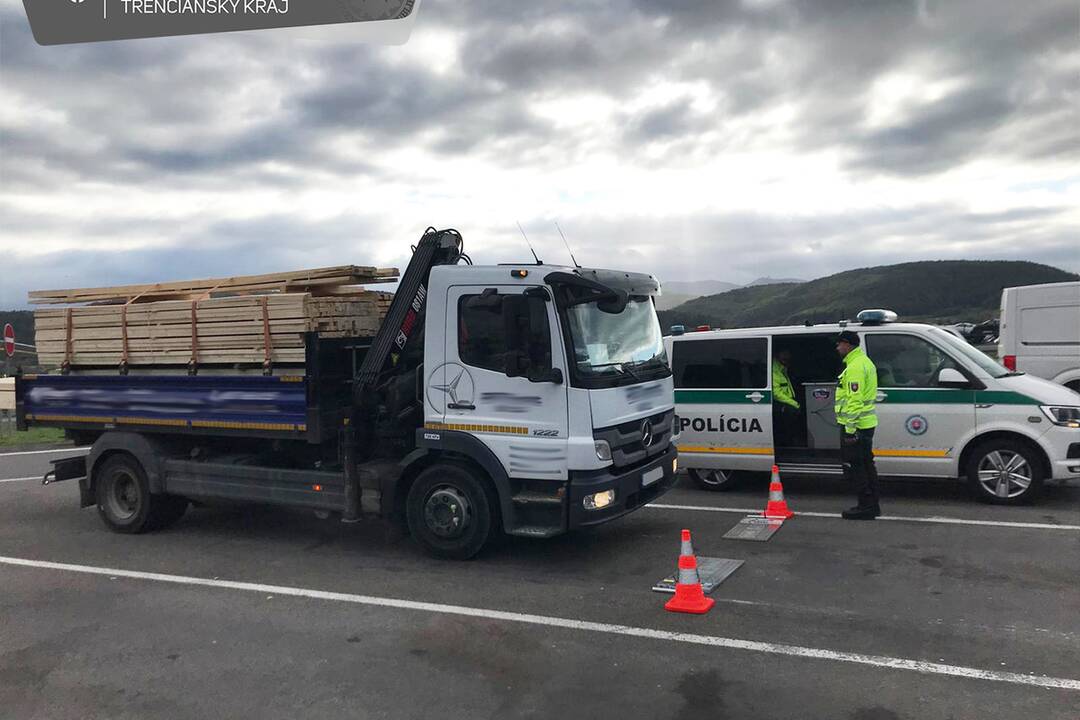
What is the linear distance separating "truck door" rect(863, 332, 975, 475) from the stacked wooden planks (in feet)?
17.9

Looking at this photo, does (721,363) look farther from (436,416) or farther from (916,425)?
(436,416)

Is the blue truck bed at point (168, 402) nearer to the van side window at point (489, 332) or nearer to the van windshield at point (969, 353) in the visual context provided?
the van side window at point (489, 332)

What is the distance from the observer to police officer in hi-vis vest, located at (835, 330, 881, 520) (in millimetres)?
8164

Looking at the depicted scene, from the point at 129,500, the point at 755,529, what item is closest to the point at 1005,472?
the point at 755,529

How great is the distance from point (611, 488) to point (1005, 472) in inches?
183

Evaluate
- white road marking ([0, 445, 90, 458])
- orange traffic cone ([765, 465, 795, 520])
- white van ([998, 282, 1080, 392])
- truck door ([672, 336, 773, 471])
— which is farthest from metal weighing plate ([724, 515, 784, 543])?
white road marking ([0, 445, 90, 458])

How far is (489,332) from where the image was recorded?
22.6 ft

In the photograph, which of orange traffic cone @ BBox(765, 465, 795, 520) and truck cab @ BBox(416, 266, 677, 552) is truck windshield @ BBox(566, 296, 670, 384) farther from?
orange traffic cone @ BBox(765, 465, 795, 520)

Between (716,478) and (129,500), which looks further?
(716,478)

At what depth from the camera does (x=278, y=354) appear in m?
7.50

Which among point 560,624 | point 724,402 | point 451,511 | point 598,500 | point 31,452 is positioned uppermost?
point 724,402

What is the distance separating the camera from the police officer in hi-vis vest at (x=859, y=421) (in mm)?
8164

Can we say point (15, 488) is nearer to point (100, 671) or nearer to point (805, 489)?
point (100, 671)

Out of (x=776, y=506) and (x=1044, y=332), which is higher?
(x=1044, y=332)
